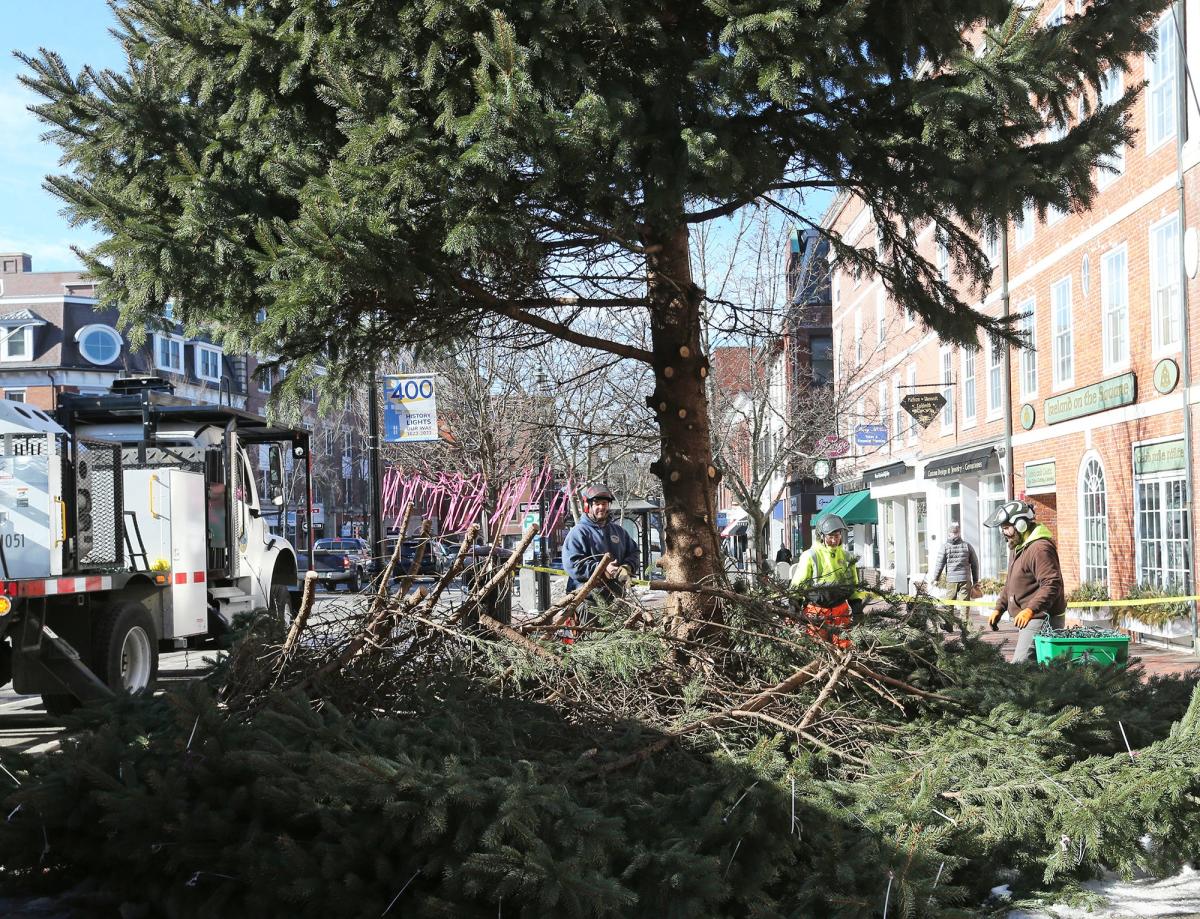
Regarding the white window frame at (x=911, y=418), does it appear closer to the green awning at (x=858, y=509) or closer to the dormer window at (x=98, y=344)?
the green awning at (x=858, y=509)

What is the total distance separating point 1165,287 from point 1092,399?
2.98 m

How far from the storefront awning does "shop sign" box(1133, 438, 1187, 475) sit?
705 cm

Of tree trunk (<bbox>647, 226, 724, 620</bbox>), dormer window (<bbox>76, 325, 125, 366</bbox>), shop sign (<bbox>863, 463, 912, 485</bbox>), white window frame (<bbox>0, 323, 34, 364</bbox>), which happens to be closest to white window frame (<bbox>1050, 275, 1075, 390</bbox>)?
shop sign (<bbox>863, 463, 912, 485</bbox>)

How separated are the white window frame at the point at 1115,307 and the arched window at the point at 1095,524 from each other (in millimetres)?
1948

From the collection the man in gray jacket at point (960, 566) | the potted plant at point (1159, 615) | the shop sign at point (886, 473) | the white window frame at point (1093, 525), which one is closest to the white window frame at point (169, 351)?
the shop sign at point (886, 473)

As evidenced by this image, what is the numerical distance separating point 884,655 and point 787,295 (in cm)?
1450

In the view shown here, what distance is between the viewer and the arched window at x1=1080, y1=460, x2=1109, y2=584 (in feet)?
65.2

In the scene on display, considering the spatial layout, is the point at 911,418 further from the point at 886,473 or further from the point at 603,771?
the point at 603,771

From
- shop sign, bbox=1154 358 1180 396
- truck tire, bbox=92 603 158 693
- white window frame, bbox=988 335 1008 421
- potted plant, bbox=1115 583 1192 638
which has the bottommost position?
potted plant, bbox=1115 583 1192 638

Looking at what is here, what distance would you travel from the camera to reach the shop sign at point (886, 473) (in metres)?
34.8

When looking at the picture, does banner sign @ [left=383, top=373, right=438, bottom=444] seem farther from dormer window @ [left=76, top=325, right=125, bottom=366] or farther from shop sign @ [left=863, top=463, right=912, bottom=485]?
dormer window @ [left=76, top=325, right=125, bottom=366]

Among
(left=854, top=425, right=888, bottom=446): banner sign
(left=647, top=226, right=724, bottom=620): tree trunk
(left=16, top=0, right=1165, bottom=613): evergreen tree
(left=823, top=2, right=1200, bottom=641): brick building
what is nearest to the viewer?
(left=16, top=0, right=1165, bottom=613): evergreen tree

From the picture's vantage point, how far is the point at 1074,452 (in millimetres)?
20969

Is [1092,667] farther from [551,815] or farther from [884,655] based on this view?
[551,815]
